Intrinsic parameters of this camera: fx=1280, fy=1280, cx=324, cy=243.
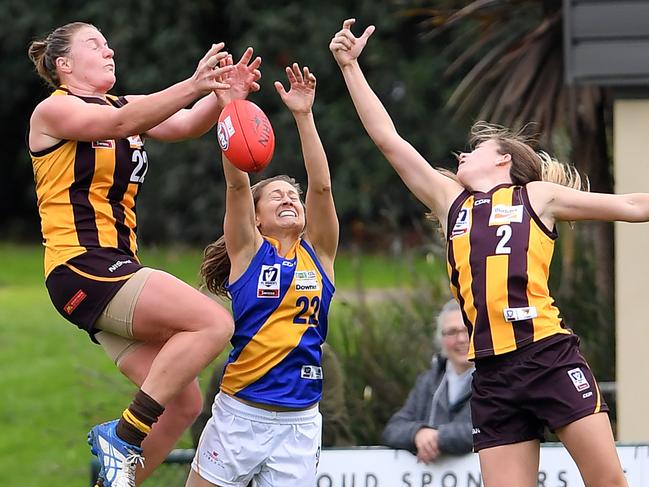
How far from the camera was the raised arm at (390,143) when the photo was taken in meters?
4.83

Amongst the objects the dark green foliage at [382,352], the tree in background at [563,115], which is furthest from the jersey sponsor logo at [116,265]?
the tree in background at [563,115]

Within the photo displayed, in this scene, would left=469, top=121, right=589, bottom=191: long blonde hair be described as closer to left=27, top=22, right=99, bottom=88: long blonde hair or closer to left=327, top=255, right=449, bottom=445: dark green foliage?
left=27, top=22, right=99, bottom=88: long blonde hair

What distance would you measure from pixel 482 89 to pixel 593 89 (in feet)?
3.11

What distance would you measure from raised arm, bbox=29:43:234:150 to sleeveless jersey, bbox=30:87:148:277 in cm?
10

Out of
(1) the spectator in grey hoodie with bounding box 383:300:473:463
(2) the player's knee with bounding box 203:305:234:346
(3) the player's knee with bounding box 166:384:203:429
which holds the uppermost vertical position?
(2) the player's knee with bounding box 203:305:234:346

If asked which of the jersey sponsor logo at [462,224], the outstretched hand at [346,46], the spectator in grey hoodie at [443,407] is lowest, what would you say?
the spectator in grey hoodie at [443,407]

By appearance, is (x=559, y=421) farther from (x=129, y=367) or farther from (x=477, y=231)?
(x=129, y=367)

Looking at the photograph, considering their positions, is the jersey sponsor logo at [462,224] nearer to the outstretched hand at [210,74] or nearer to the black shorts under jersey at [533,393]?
the black shorts under jersey at [533,393]

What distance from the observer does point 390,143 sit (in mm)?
4895

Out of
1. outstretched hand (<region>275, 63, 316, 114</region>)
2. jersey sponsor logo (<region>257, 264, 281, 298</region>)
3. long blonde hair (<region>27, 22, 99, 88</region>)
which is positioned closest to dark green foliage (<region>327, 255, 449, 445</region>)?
jersey sponsor logo (<region>257, 264, 281, 298</region>)

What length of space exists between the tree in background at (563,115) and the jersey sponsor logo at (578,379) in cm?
357

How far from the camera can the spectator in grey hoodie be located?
18.7 feet

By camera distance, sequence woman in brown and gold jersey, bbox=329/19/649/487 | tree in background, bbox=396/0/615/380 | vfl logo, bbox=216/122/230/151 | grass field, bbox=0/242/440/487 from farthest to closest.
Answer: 1. grass field, bbox=0/242/440/487
2. tree in background, bbox=396/0/615/380
3. vfl logo, bbox=216/122/230/151
4. woman in brown and gold jersey, bbox=329/19/649/487

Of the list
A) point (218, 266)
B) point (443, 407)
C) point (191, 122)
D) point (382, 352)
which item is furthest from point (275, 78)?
point (191, 122)
